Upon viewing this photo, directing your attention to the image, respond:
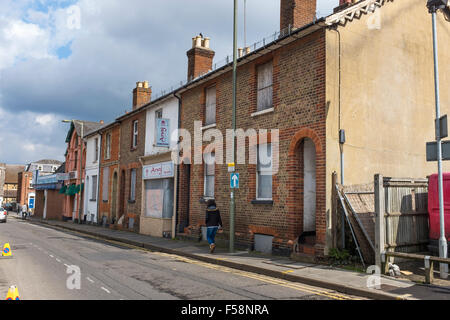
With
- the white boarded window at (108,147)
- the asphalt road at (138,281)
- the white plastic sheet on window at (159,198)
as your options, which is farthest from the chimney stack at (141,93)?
the asphalt road at (138,281)

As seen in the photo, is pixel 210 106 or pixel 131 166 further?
pixel 131 166

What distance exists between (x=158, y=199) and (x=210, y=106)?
20.4 feet

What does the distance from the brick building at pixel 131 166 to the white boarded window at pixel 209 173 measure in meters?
7.02

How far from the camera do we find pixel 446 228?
33.1ft

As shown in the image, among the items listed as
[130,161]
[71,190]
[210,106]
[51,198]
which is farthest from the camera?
[51,198]

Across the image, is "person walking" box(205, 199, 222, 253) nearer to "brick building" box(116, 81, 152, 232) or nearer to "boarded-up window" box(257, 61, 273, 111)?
"boarded-up window" box(257, 61, 273, 111)

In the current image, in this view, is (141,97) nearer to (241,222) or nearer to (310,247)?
(241,222)

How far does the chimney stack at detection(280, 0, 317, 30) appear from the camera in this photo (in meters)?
13.8

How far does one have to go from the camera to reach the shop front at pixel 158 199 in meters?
19.2

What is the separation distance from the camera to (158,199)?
20.4 m

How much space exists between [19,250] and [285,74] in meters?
11.3

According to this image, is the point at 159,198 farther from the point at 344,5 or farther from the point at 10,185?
the point at 10,185

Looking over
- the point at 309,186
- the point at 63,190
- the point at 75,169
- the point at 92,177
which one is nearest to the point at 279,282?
the point at 309,186

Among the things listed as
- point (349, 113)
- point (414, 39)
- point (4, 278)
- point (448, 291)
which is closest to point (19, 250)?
point (4, 278)
